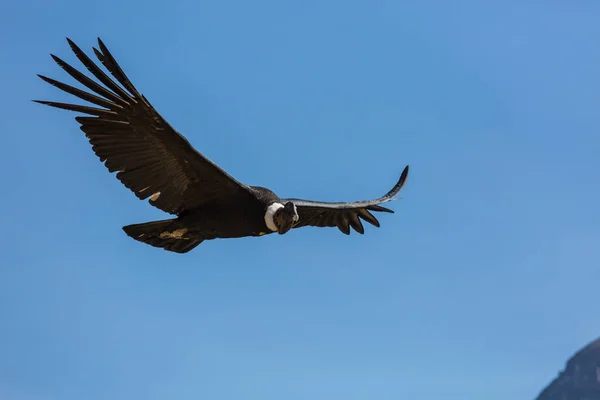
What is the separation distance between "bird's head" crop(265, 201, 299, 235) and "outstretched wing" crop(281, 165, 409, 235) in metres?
1.84

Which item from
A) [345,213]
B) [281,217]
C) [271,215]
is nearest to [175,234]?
[271,215]

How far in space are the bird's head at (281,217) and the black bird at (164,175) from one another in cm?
2

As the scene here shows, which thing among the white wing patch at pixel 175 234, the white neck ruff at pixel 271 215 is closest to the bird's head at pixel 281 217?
the white neck ruff at pixel 271 215

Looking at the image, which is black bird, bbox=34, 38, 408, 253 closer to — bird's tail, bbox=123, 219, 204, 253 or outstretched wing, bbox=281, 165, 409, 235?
bird's tail, bbox=123, 219, 204, 253

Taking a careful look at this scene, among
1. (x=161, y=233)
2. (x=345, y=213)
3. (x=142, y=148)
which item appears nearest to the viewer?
(x=142, y=148)

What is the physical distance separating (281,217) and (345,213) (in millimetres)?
4201

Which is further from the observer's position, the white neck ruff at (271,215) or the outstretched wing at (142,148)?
the white neck ruff at (271,215)

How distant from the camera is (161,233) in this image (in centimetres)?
1827

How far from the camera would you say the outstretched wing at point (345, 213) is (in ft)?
65.5

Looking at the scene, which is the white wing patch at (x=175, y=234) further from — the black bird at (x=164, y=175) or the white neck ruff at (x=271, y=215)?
the white neck ruff at (x=271, y=215)

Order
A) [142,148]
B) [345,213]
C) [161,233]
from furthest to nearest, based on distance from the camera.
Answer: [345,213] → [161,233] → [142,148]

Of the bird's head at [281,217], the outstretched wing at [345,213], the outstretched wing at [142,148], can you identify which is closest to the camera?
the outstretched wing at [142,148]

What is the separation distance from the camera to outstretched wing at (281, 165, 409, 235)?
65.5 ft

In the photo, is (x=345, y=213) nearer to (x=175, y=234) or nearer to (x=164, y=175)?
(x=175, y=234)
